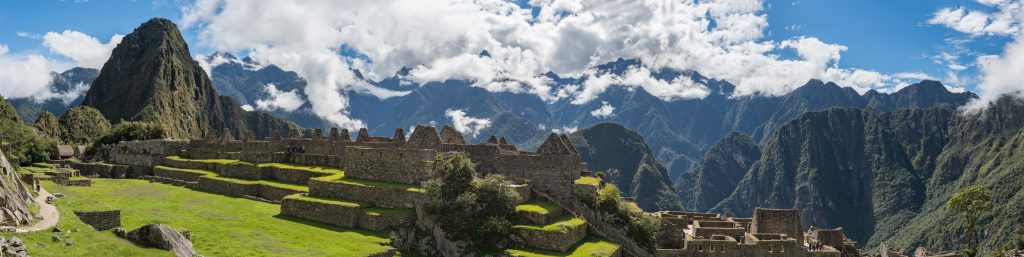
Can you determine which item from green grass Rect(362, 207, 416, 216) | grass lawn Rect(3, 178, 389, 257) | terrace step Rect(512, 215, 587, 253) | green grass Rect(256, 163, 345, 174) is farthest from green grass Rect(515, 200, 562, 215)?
green grass Rect(256, 163, 345, 174)

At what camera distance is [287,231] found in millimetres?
32625

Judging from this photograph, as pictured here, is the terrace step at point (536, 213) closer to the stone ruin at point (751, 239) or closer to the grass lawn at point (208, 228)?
the grass lawn at point (208, 228)

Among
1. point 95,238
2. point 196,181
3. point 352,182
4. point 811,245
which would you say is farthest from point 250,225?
point 811,245

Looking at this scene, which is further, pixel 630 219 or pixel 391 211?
pixel 630 219

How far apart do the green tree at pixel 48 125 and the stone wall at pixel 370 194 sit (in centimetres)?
9641

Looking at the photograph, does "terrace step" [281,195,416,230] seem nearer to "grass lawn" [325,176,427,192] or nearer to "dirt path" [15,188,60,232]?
"grass lawn" [325,176,427,192]

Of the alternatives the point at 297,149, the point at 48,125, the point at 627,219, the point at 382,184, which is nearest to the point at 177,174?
the point at 297,149

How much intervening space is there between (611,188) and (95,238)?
27239 millimetres

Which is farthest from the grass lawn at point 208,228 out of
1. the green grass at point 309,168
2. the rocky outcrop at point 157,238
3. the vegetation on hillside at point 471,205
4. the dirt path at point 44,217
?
the green grass at point 309,168

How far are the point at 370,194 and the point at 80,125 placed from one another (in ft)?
396

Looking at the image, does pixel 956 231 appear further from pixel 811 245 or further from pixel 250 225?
pixel 250 225

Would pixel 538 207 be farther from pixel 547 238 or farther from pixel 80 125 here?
pixel 80 125

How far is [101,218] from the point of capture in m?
24.8

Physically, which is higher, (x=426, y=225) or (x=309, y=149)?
(x=309, y=149)
